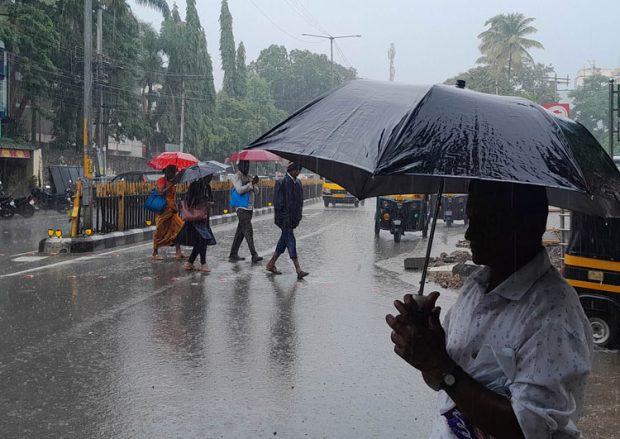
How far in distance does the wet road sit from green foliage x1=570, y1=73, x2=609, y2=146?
4966 centimetres

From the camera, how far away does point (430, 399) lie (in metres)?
4.87

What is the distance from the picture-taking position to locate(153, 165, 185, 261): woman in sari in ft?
38.2

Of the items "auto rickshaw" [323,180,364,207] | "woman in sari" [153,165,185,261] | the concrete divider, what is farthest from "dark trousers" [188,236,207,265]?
"auto rickshaw" [323,180,364,207]

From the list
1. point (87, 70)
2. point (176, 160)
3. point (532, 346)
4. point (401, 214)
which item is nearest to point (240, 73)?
point (87, 70)

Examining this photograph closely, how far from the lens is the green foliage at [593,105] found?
54062 millimetres

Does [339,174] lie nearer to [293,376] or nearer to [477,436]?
[477,436]

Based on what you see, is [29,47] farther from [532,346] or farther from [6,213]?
[532,346]

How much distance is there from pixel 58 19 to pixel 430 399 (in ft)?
108

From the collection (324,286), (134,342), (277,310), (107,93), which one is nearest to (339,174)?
(134,342)

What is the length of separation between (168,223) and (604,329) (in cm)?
794

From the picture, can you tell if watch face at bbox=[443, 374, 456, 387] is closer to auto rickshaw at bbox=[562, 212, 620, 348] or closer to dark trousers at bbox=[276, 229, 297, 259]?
auto rickshaw at bbox=[562, 212, 620, 348]

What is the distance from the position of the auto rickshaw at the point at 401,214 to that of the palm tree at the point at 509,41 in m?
Answer: 37.7

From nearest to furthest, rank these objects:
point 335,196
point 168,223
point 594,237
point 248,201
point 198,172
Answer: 1. point 594,237
2. point 198,172
3. point 248,201
4. point 168,223
5. point 335,196

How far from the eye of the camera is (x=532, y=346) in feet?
5.21
